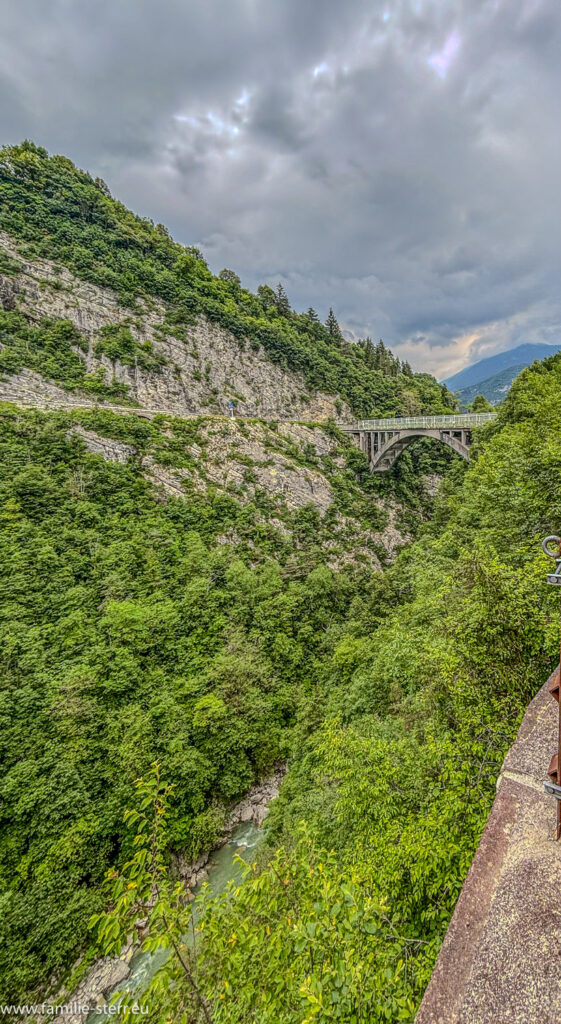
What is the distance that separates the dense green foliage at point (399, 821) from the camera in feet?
8.29

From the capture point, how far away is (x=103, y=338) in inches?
1280

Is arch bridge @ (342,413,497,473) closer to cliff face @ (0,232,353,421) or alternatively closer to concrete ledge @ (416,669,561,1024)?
cliff face @ (0,232,353,421)

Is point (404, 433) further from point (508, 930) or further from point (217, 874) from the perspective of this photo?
point (508, 930)

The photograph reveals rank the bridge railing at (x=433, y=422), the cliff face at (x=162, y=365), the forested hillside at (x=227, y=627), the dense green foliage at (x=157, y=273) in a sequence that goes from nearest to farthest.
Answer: the forested hillside at (x=227, y=627) < the bridge railing at (x=433, y=422) < the cliff face at (x=162, y=365) < the dense green foliage at (x=157, y=273)

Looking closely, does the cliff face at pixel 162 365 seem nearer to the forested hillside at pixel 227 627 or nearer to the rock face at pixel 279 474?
the forested hillside at pixel 227 627

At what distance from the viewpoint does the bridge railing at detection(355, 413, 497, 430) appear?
28875mm

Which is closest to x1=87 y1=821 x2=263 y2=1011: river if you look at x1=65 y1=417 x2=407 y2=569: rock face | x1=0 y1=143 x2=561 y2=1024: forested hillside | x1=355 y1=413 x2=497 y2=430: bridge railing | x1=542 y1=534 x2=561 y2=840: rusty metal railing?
x1=0 y1=143 x2=561 y2=1024: forested hillside

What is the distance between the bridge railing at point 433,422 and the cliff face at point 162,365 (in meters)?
6.71

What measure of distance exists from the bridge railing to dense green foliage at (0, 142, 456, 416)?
24.2ft

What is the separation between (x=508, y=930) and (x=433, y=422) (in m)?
33.9

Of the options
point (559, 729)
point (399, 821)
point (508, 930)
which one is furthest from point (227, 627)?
point (559, 729)

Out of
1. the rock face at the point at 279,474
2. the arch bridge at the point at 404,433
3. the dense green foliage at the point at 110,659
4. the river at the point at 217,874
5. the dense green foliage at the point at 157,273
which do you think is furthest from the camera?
the dense green foliage at the point at 157,273

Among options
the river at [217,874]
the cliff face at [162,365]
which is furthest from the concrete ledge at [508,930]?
the cliff face at [162,365]

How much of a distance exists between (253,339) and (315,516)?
2469 cm
